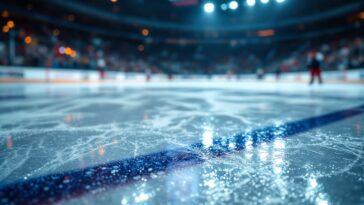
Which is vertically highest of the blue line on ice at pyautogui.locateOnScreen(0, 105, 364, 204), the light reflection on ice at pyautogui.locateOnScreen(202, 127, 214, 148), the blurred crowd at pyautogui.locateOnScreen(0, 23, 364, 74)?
the blurred crowd at pyautogui.locateOnScreen(0, 23, 364, 74)

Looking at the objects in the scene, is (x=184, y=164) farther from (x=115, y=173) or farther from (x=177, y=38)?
(x=177, y=38)

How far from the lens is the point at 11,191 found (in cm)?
91

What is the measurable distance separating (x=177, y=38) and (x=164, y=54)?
3.52m

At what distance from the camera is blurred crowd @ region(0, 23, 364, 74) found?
15219mm

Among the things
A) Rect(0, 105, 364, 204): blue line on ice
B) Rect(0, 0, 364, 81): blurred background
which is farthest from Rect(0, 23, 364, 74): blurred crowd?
Rect(0, 105, 364, 204): blue line on ice

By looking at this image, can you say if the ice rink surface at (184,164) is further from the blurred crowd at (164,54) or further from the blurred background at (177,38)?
the blurred crowd at (164,54)

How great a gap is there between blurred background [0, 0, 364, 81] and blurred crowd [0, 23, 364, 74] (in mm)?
90

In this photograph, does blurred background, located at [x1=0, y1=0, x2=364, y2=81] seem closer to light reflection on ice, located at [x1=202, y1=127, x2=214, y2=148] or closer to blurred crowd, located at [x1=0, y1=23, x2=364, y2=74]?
blurred crowd, located at [x1=0, y1=23, x2=364, y2=74]

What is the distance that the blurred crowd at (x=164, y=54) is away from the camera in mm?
15219

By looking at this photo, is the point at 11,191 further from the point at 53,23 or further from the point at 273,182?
the point at 53,23

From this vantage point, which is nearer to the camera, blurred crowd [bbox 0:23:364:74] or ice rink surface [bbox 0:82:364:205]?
ice rink surface [bbox 0:82:364:205]

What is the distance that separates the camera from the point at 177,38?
32.5m

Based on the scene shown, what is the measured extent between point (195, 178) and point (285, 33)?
30485 mm

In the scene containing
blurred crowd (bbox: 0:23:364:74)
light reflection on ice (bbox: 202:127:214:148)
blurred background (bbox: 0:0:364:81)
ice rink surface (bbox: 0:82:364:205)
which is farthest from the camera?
blurred crowd (bbox: 0:23:364:74)
